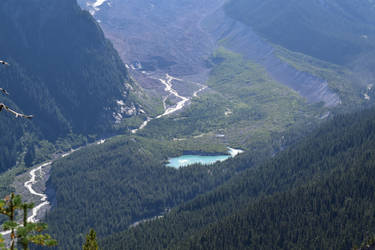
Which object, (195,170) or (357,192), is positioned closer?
(357,192)

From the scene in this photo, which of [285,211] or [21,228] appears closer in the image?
[21,228]

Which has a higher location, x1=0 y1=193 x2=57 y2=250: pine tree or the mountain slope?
x1=0 y1=193 x2=57 y2=250: pine tree

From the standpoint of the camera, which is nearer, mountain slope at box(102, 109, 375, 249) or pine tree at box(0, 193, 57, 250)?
pine tree at box(0, 193, 57, 250)

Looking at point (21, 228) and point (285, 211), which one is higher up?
point (21, 228)

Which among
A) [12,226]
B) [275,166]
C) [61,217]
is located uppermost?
[12,226]

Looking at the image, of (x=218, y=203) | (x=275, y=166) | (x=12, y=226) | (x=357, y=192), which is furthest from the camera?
(x=275, y=166)

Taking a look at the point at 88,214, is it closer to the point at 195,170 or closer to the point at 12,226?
the point at 195,170

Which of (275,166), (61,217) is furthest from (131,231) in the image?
(275,166)

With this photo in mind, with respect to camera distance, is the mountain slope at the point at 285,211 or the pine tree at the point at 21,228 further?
the mountain slope at the point at 285,211

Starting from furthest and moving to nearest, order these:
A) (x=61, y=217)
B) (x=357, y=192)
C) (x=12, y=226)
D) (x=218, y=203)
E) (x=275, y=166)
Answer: (x=275, y=166) → (x=61, y=217) → (x=218, y=203) → (x=357, y=192) → (x=12, y=226)

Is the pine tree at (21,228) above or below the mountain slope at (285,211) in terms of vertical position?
above

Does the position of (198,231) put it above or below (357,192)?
below
